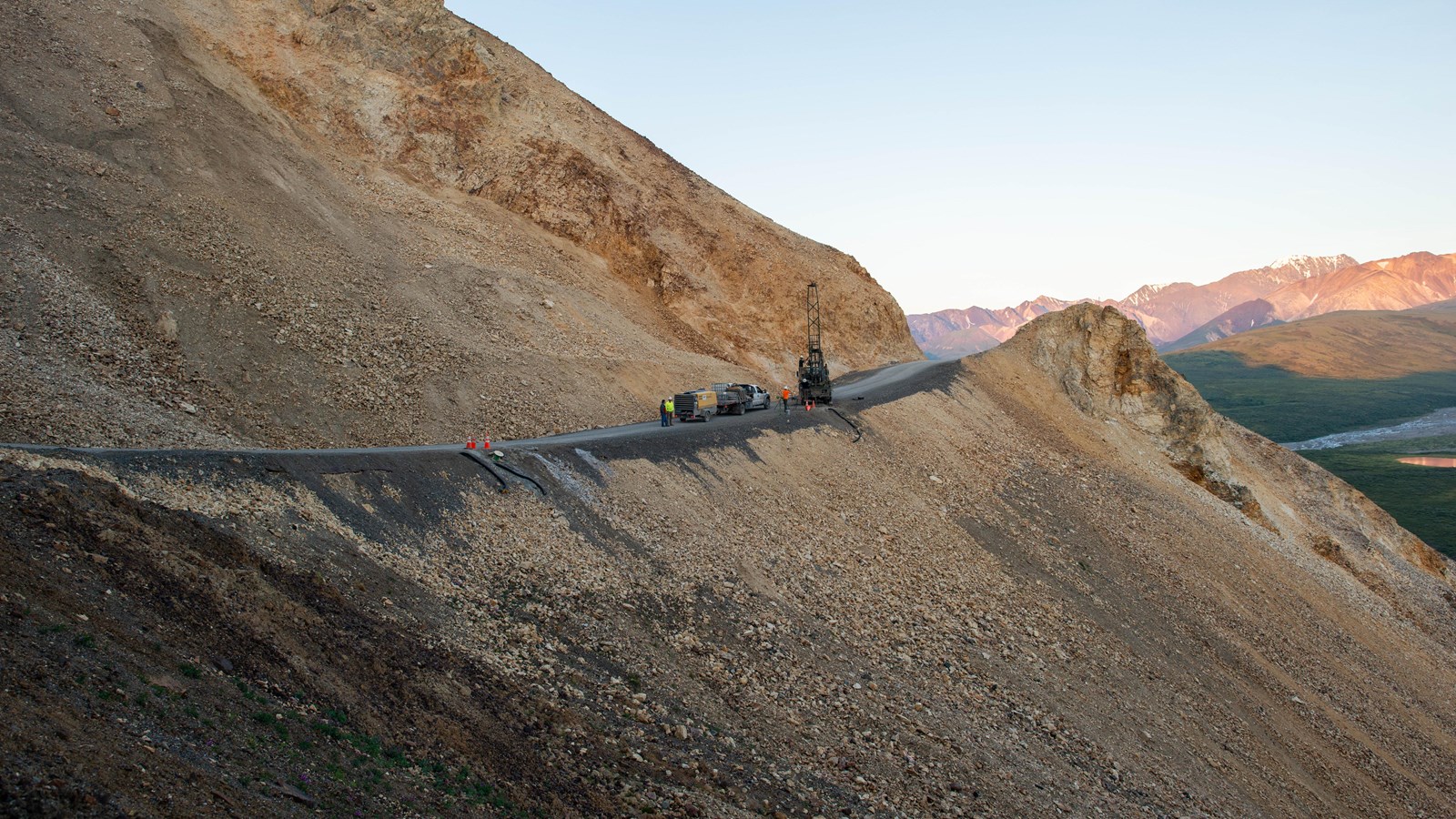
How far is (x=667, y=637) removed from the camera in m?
16.8

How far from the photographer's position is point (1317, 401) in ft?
540

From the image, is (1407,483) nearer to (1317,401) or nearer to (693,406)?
(693,406)

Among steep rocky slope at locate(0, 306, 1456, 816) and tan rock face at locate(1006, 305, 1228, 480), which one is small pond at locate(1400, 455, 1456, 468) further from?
steep rocky slope at locate(0, 306, 1456, 816)

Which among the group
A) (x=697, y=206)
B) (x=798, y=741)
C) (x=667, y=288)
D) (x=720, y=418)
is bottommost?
(x=798, y=741)

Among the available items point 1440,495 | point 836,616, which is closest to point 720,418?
point 836,616

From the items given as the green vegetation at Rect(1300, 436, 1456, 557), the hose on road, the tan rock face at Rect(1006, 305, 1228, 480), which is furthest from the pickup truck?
the green vegetation at Rect(1300, 436, 1456, 557)

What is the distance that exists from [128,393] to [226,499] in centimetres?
923

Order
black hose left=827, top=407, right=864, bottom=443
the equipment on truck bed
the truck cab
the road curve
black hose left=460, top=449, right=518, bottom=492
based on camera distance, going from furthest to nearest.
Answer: the truck cab < black hose left=827, top=407, right=864, bottom=443 < the equipment on truck bed < black hose left=460, top=449, right=518, bottom=492 < the road curve

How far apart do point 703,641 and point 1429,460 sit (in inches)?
4853

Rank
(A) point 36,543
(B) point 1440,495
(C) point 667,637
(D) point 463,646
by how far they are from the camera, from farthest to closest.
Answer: (B) point 1440,495, (C) point 667,637, (D) point 463,646, (A) point 36,543

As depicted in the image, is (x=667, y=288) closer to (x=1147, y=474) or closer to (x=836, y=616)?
(x=1147, y=474)

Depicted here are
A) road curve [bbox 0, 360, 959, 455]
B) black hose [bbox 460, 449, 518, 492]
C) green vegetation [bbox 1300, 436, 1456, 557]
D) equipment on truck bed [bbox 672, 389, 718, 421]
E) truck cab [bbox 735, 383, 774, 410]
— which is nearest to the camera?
road curve [bbox 0, 360, 959, 455]

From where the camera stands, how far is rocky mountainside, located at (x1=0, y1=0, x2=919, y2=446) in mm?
23453

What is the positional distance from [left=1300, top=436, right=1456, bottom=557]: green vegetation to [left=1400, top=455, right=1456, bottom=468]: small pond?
1.09 m
